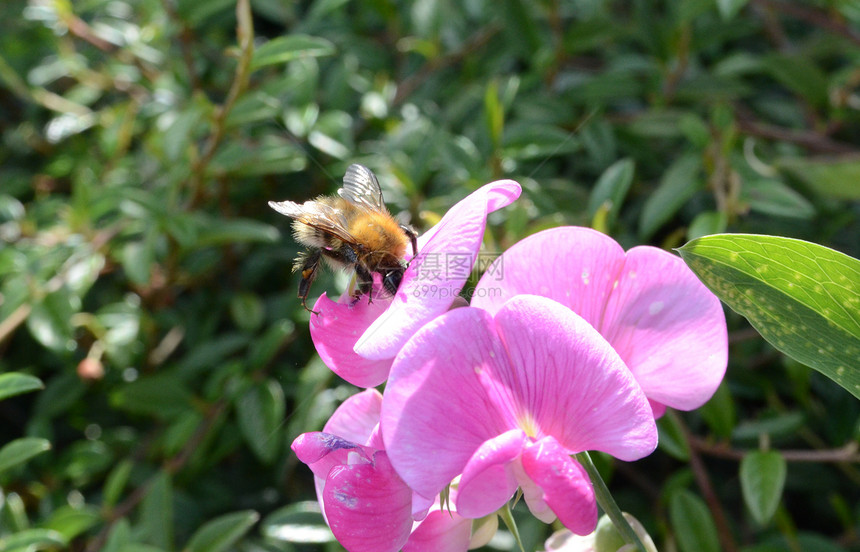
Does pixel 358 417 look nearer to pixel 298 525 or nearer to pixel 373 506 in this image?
pixel 373 506

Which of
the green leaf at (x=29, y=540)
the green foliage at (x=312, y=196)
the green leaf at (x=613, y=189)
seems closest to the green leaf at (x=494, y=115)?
the green foliage at (x=312, y=196)

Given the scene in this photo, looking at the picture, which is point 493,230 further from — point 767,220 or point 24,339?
point 24,339

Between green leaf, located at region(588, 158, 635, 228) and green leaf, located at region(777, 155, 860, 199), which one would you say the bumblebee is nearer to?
green leaf, located at region(588, 158, 635, 228)

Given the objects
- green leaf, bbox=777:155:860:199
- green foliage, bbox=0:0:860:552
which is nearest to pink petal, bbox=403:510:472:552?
green foliage, bbox=0:0:860:552

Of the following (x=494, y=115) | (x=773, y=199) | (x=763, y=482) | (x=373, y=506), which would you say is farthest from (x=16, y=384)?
(x=773, y=199)

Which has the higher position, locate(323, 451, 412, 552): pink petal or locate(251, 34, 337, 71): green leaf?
locate(251, 34, 337, 71): green leaf

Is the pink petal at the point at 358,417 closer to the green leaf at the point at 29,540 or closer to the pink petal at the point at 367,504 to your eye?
the pink petal at the point at 367,504

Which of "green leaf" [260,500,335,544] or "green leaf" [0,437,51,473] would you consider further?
"green leaf" [260,500,335,544]
